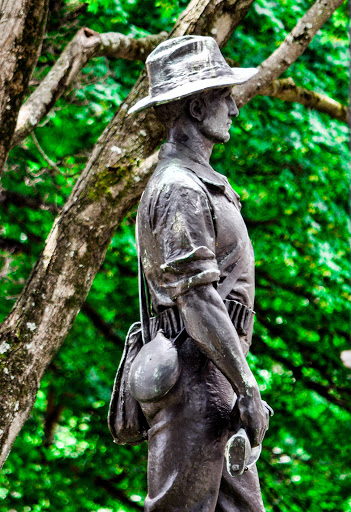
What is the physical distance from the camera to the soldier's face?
4176 mm

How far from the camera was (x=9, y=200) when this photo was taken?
9.32 metres

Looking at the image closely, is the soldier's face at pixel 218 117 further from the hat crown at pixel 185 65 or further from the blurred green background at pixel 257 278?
the blurred green background at pixel 257 278

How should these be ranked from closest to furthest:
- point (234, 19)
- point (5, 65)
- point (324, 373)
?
point (5, 65), point (234, 19), point (324, 373)

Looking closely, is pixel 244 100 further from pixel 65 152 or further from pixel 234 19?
pixel 65 152

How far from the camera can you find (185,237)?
376 centimetres

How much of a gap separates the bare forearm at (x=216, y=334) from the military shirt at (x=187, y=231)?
6 cm

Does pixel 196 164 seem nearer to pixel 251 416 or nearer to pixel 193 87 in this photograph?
pixel 193 87

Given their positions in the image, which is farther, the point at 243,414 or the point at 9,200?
the point at 9,200

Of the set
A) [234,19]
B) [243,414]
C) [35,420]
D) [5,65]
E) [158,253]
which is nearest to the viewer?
[243,414]

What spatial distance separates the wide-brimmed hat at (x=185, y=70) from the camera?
160 inches

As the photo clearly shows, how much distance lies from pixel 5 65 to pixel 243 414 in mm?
3485

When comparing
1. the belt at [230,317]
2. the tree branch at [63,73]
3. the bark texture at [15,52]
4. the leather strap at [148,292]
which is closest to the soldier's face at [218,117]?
the leather strap at [148,292]

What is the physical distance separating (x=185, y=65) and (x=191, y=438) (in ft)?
5.51

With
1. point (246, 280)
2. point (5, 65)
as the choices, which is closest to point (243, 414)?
point (246, 280)
